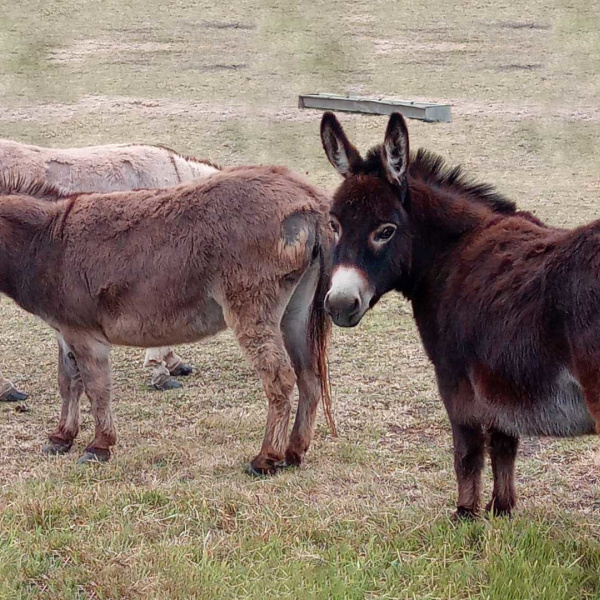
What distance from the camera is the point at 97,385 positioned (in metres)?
5.27

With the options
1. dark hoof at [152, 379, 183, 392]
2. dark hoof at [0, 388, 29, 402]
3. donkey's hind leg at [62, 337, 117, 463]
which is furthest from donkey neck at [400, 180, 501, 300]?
dark hoof at [0, 388, 29, 402]

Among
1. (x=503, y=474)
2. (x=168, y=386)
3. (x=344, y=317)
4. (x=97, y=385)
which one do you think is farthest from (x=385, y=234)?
(x=168, y=386)

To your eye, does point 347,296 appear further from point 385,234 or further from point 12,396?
point 12,396

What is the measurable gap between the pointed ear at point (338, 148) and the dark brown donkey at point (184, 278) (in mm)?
1000

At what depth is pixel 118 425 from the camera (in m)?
5.87

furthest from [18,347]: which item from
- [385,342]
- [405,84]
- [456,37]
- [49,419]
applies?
[456,37]

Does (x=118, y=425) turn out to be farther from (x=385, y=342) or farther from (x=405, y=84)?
(x=405, y=84)

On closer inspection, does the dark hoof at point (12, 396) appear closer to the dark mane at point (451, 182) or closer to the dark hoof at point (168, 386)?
the dark hoof at point (168, 386)

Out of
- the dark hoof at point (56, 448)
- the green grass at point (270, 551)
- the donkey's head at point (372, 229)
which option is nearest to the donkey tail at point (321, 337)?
the green grass at point (270, 551)

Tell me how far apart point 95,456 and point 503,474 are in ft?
7.77

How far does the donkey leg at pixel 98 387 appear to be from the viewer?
5246 mm

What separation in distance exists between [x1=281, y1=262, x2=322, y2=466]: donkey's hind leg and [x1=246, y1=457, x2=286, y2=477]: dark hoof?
5.4 inches

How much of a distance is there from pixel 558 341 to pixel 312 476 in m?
2.01

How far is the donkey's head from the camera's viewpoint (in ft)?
12.1
